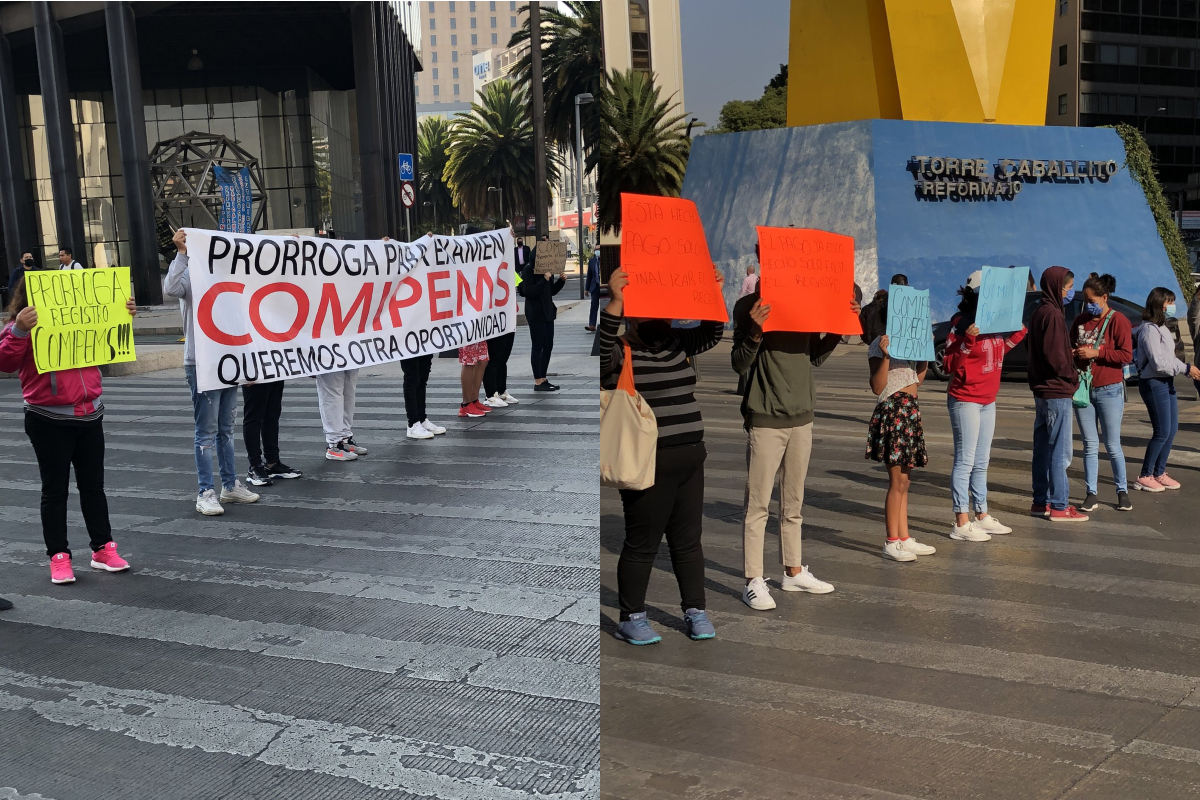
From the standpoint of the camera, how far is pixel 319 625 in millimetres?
4785

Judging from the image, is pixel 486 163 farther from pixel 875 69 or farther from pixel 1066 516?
pixel 875 69

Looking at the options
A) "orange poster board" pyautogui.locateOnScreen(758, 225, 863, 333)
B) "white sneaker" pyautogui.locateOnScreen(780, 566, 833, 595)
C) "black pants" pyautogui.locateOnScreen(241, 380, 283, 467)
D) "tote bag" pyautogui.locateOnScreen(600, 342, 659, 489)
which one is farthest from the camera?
"black pants" pyautogui.locateOnScreen(241, 380, 283, 467)

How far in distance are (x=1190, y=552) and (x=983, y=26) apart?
974cm

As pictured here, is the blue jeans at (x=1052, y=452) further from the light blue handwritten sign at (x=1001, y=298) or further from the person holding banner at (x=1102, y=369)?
the light blue handwritten sign at (x=1001, y=298)

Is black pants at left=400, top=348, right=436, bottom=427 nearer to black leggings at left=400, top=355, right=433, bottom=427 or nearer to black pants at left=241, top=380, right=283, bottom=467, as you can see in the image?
black leggings at left=400, top=355, right=433, bottom=427

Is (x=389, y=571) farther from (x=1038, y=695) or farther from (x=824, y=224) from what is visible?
(x=824, y=224)

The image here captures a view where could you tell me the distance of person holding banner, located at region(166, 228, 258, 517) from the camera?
6.68m

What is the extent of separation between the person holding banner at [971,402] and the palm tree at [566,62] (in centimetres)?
419

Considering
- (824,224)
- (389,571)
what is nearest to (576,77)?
(824,224)

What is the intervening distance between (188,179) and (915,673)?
31.2 m

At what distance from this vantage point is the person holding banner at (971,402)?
20.3 ft

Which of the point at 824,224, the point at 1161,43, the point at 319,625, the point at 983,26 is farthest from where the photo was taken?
the point at 1161,43

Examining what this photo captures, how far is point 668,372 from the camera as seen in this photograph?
2.30 m

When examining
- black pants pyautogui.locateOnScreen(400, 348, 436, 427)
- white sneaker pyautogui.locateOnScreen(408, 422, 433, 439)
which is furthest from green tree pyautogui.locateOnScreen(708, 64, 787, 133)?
white sneaker pyautogui.locateOnScreen(408, 422, 433, 439)
